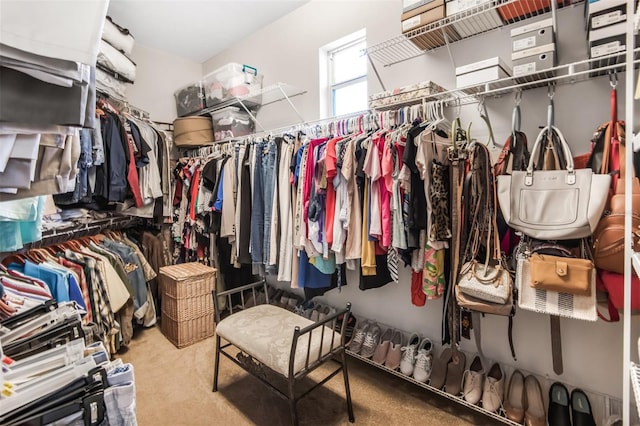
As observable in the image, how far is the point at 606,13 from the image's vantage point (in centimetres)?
126

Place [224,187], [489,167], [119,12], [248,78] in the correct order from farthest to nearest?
1. [248,78]
2. [119,12]
3. [224,187]
4. [489,167]

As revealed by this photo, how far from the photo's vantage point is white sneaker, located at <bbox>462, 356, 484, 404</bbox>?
1659 mm

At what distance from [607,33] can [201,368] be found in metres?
2.88

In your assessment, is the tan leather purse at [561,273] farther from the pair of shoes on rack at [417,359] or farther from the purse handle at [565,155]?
the pair of shoes on rack at [417,359]

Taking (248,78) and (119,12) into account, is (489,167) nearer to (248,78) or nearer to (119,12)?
(248,78)

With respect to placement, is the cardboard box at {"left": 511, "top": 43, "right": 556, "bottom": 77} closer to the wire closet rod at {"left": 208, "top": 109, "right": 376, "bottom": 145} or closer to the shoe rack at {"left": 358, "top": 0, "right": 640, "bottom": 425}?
the shoe rack at {"left": 358, "top": 0, "right": 640, "bottom": 425}

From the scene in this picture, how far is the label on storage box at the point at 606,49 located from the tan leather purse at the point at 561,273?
842 mm

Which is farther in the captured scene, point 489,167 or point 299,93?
point 299,93

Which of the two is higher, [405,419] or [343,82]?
[343,82]

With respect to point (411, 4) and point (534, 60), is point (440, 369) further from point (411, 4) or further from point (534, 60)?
point (411, 4)

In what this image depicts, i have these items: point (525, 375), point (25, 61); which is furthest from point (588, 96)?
point (25, 61)

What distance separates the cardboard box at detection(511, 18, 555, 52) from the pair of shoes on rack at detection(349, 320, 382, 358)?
1.84 meters

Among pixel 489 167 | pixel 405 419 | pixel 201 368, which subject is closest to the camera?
pixel 489 167

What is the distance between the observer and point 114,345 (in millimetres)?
2383
